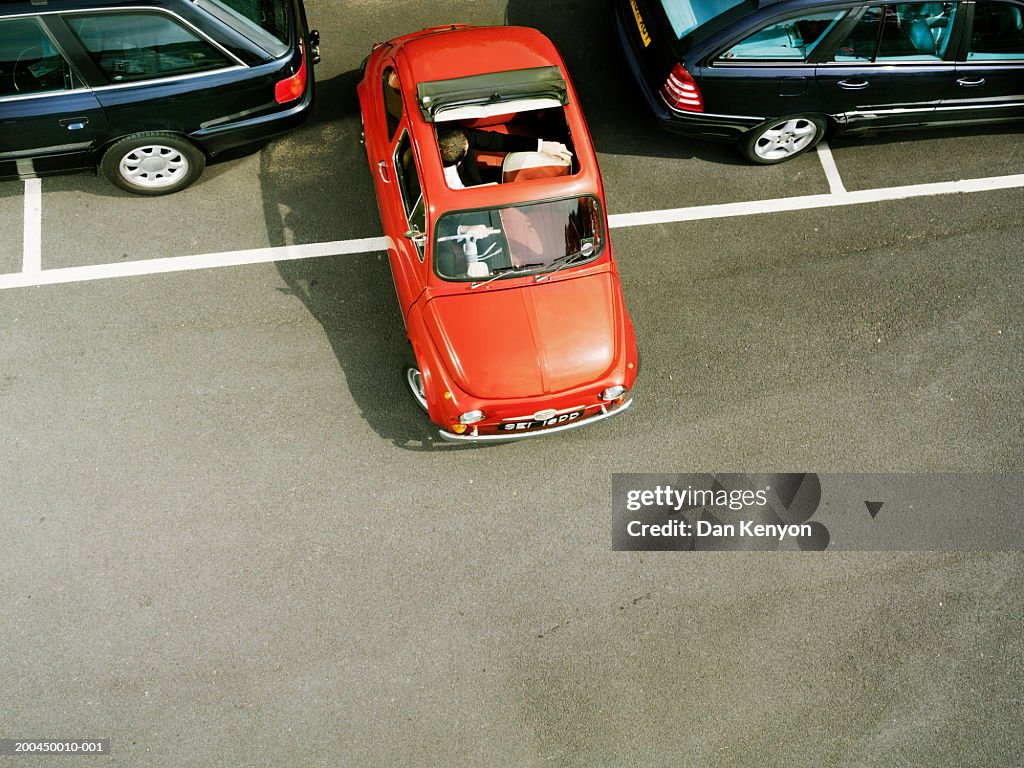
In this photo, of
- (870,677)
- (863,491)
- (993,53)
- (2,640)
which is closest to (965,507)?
(863,491)

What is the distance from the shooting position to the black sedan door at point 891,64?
253 inches

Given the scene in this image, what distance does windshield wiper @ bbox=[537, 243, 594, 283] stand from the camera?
18.9ft

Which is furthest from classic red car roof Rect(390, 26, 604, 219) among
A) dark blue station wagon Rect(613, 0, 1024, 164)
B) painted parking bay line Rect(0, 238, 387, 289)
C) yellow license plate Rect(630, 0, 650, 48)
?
painted parking bay line Rect(0, 238, 387, 289)

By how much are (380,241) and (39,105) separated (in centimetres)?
277

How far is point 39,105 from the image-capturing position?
600 centimetres

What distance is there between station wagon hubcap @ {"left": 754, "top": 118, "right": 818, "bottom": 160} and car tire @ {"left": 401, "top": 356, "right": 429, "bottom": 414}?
3797 millimetres

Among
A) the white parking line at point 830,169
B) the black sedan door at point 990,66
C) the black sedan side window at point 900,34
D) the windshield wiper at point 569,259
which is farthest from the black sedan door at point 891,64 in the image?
the windshield wiper at point 569,259

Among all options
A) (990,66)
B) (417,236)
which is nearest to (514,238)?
(417,236)

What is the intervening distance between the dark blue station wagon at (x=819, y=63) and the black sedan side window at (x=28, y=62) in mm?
4703

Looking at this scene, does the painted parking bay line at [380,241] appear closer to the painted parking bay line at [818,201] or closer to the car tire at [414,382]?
the painted parking bay line at [818,201]

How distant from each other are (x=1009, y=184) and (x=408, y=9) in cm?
607

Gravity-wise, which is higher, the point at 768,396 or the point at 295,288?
the point at 295,288

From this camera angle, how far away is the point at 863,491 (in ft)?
21.4

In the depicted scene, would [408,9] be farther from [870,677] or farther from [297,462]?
[870,677]
